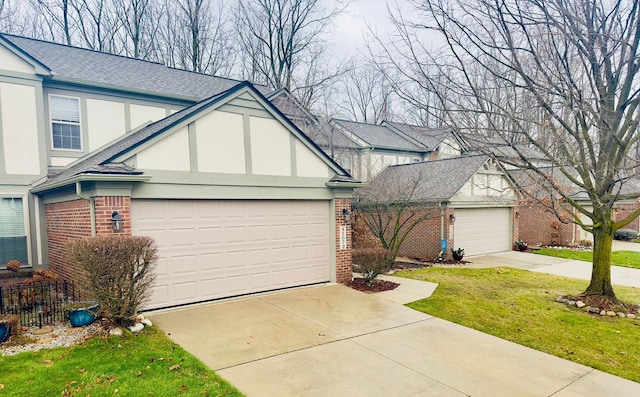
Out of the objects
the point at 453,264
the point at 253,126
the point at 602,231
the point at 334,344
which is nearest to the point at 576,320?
the point at 602,231

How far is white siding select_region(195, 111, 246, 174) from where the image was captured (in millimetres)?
8258

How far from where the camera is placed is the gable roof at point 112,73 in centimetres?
Result: 1129

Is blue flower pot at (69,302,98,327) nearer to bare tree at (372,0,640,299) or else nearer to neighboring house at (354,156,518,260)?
bare tree at (372,0,640,299)

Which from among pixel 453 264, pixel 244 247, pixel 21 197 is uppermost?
pixel 21 197

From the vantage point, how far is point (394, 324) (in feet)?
23.8

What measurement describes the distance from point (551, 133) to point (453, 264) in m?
7.03

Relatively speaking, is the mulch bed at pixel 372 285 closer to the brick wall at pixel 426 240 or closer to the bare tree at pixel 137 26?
the brick wall at pixel 426 240

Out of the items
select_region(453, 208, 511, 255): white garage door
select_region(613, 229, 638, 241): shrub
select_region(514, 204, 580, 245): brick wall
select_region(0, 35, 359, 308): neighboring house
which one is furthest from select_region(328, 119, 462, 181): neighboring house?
select_region(613, 229, 638, 241): shrub

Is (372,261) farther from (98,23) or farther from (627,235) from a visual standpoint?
(98,23)

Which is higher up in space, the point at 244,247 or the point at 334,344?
the point at 244,247

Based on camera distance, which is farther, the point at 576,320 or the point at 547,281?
the point at 547,281

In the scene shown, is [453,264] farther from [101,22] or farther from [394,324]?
[101,22]

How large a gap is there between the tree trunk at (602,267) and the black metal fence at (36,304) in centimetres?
1113

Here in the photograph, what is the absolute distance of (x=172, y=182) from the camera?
310 inches
